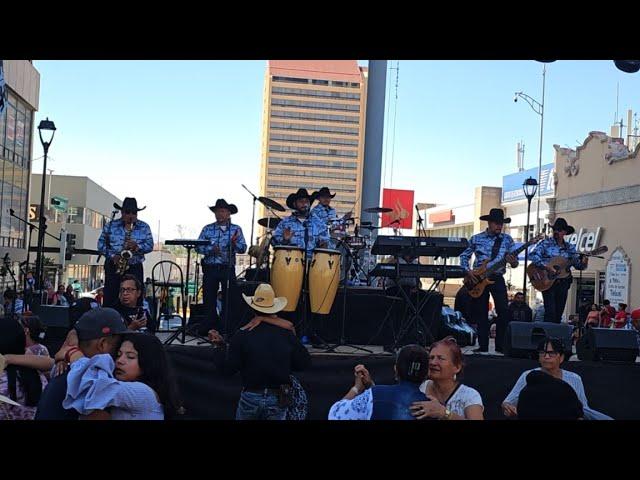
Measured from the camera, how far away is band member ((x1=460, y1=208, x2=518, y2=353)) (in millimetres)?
8484

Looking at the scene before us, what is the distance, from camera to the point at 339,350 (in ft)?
25.8

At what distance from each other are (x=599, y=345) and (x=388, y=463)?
9.81 ft

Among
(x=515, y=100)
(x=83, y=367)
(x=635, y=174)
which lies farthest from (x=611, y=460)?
(x=515, y=100)

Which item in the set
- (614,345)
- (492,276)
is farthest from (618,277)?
(614,345)

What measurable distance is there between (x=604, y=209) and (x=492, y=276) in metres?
19.4

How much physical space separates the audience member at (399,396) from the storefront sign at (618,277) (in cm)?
2153

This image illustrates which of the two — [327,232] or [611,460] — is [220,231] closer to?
[327,232]

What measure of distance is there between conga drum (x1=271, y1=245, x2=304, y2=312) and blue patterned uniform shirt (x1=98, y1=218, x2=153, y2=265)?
156 centimetres

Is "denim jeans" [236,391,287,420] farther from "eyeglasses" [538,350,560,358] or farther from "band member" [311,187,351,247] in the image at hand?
"band member" [311,187,351,247]

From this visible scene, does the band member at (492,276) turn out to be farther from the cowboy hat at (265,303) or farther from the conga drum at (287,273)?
the cowboy hat at (265,303)

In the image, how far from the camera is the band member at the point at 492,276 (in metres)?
8.48

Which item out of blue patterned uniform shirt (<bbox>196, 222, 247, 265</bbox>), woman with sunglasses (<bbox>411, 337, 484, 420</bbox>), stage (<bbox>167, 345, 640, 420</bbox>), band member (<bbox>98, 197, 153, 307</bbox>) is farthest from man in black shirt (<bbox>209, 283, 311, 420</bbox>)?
band member (<bbox>98, 197, 153, 307</bbox>)

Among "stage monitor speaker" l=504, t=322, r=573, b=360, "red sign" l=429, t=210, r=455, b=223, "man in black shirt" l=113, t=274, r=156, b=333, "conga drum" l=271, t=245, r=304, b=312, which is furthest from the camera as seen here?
"red sign" l=429, t=210, r=455, b=223

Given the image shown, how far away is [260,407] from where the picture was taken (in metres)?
5.68
